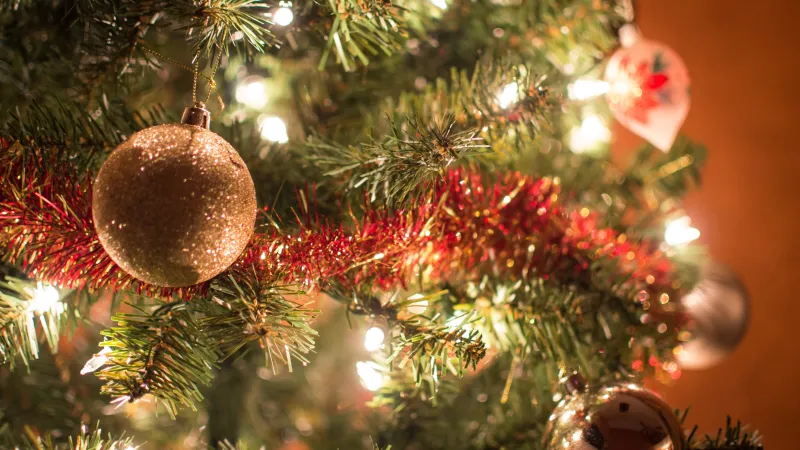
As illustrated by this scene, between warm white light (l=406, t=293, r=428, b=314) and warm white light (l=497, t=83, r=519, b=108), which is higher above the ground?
warm white light (l=497, t=83, r=519, b=108)

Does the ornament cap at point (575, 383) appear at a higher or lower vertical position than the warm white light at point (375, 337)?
higher

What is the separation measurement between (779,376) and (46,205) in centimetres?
135

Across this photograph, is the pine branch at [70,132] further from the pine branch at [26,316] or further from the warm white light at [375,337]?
the warm white light at [375,337]

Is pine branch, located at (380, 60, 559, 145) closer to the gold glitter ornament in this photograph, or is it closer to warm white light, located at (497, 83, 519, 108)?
warm white light, located at (497, 83, 519, 108)

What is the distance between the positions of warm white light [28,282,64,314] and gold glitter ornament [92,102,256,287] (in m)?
0.14

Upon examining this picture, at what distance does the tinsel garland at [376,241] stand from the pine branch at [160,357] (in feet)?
0.09

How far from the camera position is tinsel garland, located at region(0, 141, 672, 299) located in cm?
38

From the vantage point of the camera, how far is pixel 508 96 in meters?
0.47

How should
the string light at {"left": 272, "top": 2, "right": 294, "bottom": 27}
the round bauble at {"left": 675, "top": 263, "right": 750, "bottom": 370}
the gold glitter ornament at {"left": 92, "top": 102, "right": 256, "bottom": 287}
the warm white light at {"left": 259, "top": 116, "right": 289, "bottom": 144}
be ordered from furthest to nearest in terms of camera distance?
the round bauble at {"left": 675, "top": 263, "right": 750, "bottom": 370} → the warm white light at {"left": 259, "top": 116, "right": 289, "bottom": 144} → the string light at {"left": 272, "top": 2, "right": 294, "bottom": 27} → the gold glitter ornament at {"left": 92, "top": 102, "right": 256, "bottom": 287}

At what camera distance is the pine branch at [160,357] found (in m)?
0.36

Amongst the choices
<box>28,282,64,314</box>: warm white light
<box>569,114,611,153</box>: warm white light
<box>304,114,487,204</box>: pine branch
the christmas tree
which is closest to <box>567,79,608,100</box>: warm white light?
the christmas tree

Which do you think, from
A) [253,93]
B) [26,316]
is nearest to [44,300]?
[26,316]

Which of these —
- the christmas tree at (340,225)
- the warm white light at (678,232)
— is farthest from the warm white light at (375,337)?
the warm white light at (678,232)

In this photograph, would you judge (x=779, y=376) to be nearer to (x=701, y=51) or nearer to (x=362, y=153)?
(x=701, y=51)
